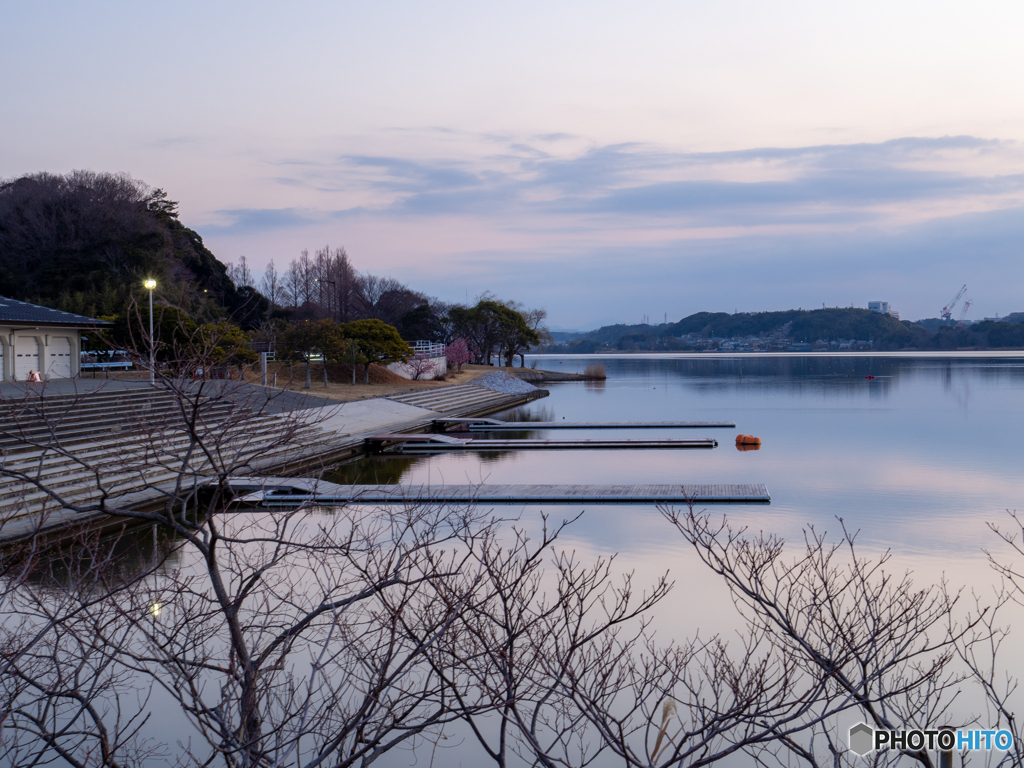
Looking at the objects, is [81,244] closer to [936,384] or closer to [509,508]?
[509,508]

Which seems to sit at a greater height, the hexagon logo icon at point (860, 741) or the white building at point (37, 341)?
the white building at point (37, 341)

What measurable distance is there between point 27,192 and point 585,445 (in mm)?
33341

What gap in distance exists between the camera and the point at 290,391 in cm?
2806

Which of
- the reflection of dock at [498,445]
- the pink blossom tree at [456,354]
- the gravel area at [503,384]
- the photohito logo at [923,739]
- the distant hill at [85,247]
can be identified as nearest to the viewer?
the photohito logo at [923,739]

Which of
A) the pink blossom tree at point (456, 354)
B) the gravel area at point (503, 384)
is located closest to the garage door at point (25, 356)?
the gravel area at point (503, 384)

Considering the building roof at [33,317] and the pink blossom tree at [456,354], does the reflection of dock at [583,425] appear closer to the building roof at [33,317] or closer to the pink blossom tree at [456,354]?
the building roof at [33,317]

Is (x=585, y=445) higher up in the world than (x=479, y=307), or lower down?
lower down

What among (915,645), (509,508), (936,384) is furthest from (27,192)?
(936,384)

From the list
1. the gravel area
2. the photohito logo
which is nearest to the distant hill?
the gravel area

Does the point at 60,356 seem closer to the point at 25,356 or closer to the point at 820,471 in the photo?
the point at 25,356

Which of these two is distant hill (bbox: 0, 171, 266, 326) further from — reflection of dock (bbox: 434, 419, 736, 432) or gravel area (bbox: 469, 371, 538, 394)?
reflection of dock (bbox: 434, 419, 736, 432)

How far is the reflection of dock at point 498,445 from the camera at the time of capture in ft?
75.3

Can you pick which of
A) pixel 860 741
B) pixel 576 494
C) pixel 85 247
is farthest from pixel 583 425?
pixel 85 247

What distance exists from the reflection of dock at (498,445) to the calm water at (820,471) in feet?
3.09
